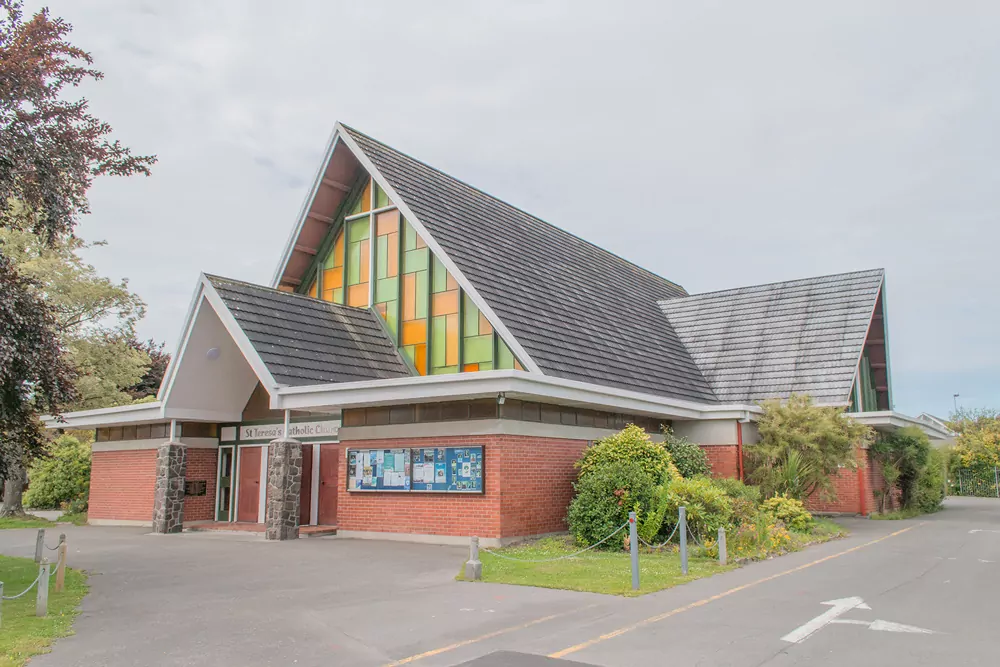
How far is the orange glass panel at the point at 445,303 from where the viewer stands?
65.7 ft

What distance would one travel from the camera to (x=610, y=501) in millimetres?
15438

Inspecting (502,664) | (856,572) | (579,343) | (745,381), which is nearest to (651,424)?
(579,343)

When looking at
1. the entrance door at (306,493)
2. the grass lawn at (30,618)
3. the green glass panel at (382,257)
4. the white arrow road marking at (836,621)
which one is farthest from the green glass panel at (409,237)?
the white arrow road marking at (836,621)

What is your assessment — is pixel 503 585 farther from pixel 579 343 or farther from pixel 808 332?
pixel 808 332

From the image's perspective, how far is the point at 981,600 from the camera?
1023cm

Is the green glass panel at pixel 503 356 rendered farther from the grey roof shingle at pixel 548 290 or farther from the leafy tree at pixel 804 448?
the leafy tree at pixel 804 448

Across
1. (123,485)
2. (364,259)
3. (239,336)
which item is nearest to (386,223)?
(364,259)

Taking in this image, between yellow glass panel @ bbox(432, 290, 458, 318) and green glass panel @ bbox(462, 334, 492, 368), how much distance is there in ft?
3.27

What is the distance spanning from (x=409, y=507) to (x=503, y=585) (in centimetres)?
594

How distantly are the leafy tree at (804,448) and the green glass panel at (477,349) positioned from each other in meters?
7.53

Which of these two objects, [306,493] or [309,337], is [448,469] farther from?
[306,493]

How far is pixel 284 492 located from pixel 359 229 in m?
8.56

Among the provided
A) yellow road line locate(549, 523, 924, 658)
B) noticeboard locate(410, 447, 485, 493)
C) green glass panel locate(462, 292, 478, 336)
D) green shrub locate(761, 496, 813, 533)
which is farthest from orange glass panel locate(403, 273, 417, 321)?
yellow road line locate(549, 523, 924, 658)

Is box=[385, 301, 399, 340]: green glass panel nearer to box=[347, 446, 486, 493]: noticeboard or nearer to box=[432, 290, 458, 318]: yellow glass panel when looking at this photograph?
box=[432, 290, 458, 318]: yellow glass panel
